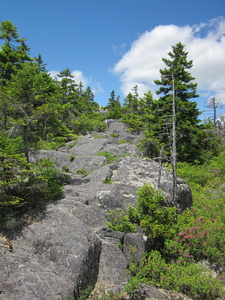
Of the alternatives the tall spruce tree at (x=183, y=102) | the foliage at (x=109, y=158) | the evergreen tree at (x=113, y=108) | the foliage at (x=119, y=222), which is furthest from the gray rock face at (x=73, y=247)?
the evergreen tree at (x=113, y=108)

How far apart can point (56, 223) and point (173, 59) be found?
2622cm

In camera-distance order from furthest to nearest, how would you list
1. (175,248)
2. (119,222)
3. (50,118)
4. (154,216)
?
(50,118) < (154,216) < (119,222) < (175,248)

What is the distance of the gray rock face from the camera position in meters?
6.63

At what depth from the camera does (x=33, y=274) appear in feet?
22.2

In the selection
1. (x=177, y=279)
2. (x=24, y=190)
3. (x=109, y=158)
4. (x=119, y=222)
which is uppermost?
(x=109, y=158)

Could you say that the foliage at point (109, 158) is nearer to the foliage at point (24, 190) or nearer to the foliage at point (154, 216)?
the foliage at point (154, 216)

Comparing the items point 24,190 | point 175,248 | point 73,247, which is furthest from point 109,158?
point 73,247

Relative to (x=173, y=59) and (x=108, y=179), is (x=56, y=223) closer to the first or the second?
(x=108, y=179)

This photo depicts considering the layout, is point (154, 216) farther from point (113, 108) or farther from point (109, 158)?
point (113, 108)

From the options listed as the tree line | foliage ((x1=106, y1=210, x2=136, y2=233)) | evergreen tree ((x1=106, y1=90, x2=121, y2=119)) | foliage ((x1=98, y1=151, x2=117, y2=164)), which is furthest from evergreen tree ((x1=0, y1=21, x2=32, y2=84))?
evergreen tree ((x1=106, y1=90, x2=121, y2=119))

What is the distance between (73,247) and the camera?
8.11 metres

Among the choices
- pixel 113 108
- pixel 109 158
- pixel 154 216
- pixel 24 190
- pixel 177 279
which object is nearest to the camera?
pixel 177 279

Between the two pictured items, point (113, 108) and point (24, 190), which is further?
point (113, 108)

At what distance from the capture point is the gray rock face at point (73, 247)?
6629 millimetres
